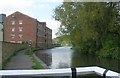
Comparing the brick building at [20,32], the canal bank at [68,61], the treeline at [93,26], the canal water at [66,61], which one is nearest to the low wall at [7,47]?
the brick building at [20,32]

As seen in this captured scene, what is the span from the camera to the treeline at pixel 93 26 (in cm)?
955

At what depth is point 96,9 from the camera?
9.59 meters

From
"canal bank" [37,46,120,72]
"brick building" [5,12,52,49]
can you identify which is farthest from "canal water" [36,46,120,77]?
"brick building" [5,12,52,49]

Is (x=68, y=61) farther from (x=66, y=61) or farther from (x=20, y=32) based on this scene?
(x=20, y=32)

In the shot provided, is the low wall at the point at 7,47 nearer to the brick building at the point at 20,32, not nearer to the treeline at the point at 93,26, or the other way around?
the brick building at the point at 20,32

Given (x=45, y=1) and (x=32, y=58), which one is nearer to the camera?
(x=45, y=1)

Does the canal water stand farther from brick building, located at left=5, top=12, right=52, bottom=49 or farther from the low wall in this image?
the low wall

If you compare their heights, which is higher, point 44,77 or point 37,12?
point 37,12

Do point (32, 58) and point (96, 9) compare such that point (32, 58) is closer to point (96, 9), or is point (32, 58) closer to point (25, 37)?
point (25, 37)

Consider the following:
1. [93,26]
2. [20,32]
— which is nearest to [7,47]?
[20,32]

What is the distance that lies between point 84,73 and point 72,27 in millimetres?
9770

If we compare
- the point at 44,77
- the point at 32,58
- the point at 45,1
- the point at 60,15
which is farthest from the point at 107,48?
the point at 44,77

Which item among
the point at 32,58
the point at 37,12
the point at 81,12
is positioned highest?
the point at 81,12

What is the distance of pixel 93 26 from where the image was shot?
10.1 metres
